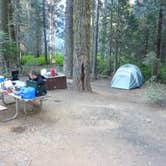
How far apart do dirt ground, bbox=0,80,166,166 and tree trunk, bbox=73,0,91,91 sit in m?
1.68

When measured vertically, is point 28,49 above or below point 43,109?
above

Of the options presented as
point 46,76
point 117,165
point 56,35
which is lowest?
point 117,165

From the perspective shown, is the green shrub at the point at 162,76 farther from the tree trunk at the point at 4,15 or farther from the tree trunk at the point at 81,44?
the tree trunk at the point at 4,15

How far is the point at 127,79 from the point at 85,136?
767cm

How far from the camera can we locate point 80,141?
4457 millimetres

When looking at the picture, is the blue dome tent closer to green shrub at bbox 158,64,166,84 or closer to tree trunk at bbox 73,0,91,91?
green shrub at bbox 158,64,166,84

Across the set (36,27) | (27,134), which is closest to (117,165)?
(27,134)

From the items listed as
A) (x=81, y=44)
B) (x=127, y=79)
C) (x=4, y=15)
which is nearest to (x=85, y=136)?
(x=81, y=44)

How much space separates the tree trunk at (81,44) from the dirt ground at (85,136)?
1.68 m

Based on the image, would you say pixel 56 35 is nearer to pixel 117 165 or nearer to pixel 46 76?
pixel 46 76

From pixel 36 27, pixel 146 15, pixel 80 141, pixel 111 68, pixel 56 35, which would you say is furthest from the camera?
pixel 56 35

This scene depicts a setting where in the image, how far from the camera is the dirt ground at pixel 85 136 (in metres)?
3.83

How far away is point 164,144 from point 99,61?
13.4 m

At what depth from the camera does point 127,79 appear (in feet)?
39.3
